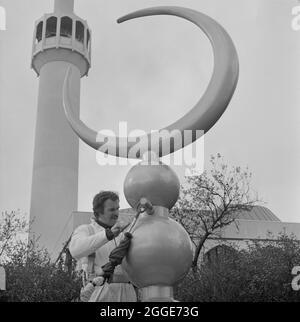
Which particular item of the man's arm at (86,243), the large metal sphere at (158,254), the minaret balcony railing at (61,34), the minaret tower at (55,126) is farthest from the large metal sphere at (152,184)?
the minaret balcony railing at (61,34)

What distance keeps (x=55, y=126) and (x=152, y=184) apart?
29.2 m

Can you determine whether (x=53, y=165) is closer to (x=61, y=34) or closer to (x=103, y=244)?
(x=61, y=34)

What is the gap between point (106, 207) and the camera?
3967mm

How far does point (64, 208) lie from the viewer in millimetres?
31281

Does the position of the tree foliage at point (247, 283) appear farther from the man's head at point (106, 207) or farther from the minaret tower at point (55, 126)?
the man's head at point (106, 207)

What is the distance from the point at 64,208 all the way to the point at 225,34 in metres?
28.2

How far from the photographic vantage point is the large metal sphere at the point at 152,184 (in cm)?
363

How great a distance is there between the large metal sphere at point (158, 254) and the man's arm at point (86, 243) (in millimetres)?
215

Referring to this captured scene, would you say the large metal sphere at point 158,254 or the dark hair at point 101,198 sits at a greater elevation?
the dark hair at point 101,198

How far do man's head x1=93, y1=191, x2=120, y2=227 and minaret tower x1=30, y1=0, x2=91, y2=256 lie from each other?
26053 millimetres

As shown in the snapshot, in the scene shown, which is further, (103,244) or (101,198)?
(101,198)

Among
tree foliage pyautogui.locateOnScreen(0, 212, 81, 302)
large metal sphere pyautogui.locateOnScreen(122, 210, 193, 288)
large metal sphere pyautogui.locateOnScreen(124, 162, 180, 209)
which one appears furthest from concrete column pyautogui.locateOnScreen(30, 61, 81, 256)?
large metal sphere pyautogui.locateOnScreen(122, 210, 193, 288)

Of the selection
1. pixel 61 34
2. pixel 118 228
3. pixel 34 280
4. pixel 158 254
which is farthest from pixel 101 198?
pixel 61 34
